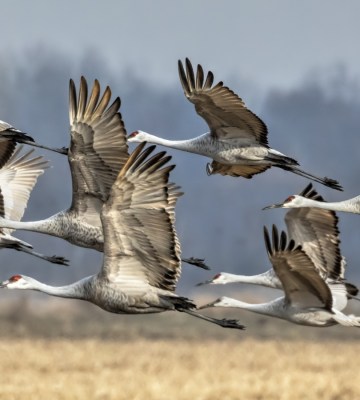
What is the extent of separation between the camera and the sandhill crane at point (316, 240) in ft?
48.0

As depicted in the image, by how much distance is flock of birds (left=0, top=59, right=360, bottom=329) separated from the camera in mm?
11016

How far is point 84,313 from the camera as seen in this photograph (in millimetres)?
43062

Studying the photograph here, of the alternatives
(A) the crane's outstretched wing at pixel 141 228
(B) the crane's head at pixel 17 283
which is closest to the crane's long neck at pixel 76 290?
(A) the crane's outstretched wing at pixel 141 228

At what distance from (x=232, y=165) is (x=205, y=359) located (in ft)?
54.3

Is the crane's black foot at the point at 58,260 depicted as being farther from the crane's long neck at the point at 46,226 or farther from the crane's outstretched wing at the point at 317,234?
the crane's outstretched wing at the point at 317,234

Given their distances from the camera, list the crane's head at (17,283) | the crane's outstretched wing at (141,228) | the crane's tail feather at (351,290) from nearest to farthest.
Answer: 1. the crane's outstretched wing at (141,228)
2. the crane's head at (17,283)
3. the crane's tail feather at (351,290)

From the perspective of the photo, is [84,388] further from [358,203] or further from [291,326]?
[291,326]

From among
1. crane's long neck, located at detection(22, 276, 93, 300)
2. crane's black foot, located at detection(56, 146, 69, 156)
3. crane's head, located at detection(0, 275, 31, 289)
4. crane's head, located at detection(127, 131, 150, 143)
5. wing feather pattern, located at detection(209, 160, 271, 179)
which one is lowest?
crane's long neck, located at detection(22, 276, 93, 300)

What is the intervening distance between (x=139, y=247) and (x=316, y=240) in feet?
12.8

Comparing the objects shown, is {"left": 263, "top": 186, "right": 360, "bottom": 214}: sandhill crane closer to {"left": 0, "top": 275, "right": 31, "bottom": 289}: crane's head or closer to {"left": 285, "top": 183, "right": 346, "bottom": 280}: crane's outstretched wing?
{"left": 285, "top": 183, "right": 346, "bottom": 280}: crane's outstretched wing

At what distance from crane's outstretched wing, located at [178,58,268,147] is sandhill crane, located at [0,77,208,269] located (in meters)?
0.68

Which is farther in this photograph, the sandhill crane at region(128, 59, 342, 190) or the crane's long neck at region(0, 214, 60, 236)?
the sandhill crane at region(128, 59, 342, 190)

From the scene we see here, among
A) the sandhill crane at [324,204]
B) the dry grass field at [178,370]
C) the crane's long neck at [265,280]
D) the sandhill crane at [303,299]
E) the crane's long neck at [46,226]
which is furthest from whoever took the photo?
the dry grass field at [178,370]

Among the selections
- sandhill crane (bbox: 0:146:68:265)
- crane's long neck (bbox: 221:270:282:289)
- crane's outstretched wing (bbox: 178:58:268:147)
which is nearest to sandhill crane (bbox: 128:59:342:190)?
crane's outstretched wing (bbox: 178:58:268:147)
